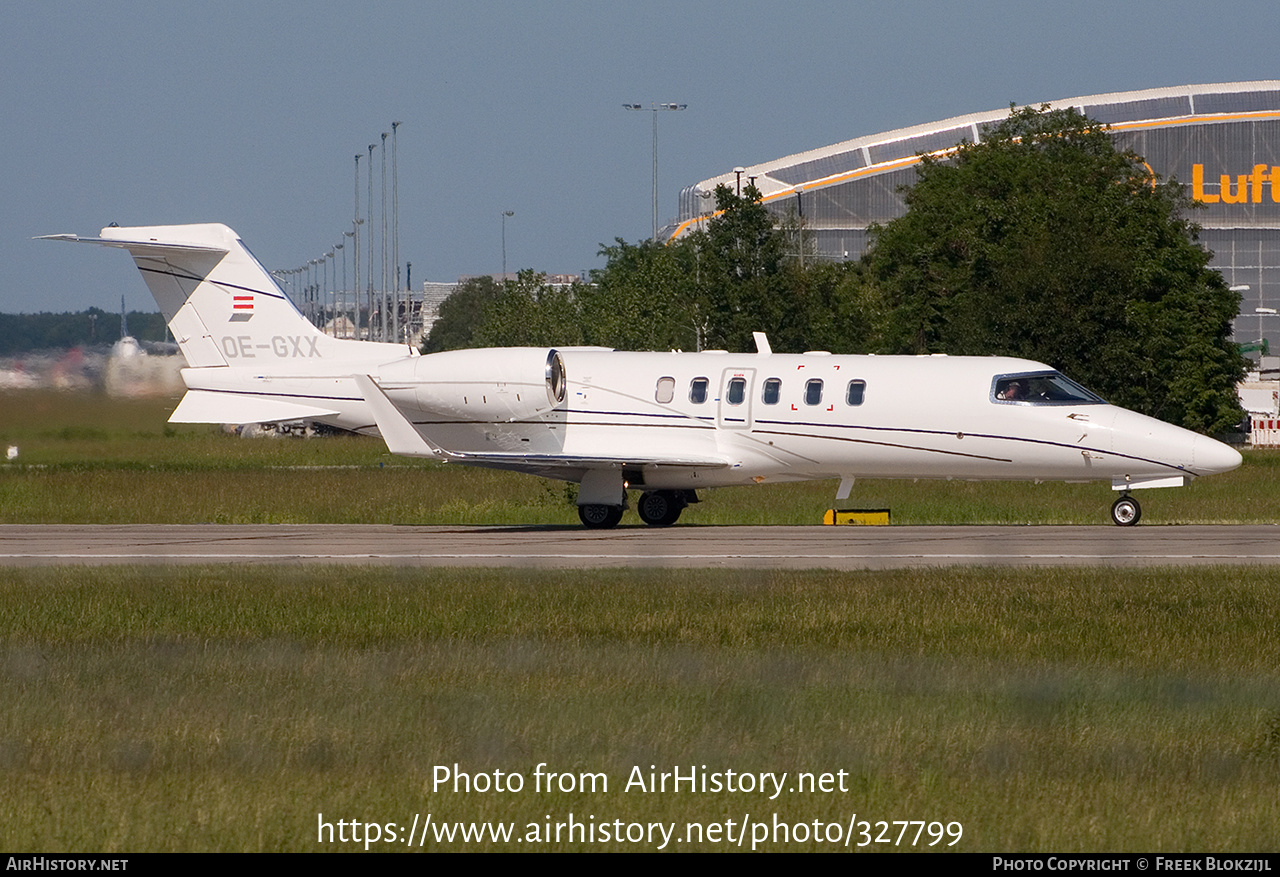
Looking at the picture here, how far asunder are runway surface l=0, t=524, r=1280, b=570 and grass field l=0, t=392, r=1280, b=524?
3.06 m

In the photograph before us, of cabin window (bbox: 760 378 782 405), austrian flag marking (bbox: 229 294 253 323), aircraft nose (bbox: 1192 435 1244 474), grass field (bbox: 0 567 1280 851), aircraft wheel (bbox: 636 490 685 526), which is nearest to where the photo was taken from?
grass field (bbox: 0 567 1280 851)

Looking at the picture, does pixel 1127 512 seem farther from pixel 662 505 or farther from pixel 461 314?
pixel 461 314

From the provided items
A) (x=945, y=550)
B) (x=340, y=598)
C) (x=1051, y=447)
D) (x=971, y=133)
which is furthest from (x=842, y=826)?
(x=971, y=133)

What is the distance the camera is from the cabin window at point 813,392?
1053 inches

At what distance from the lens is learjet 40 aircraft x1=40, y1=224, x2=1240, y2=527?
26.0 m

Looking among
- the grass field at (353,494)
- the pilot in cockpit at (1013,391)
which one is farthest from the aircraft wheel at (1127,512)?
the pilot in cockpit at (1013,391)

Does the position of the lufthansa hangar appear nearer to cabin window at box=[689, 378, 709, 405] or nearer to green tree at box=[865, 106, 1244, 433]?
green tree at box=[865, 106, 1244, 433]

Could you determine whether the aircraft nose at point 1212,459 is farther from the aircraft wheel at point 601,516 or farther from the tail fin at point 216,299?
the tail fin at point 216,299

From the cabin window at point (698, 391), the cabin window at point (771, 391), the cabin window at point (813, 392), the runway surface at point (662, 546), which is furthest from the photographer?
the cabin window at point (698, 391)

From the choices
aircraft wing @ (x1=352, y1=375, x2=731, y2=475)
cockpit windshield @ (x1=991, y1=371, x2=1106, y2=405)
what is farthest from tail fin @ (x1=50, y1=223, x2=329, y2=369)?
cockpit windshield @ (x1=991, y1=371, x2=1106, y2=405)

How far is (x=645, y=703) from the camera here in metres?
11.5

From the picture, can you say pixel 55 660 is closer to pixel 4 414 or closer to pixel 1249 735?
pixel 1249 735

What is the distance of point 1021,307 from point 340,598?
4082 centimetres

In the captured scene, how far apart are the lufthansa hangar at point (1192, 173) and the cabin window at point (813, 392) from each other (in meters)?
71.9
